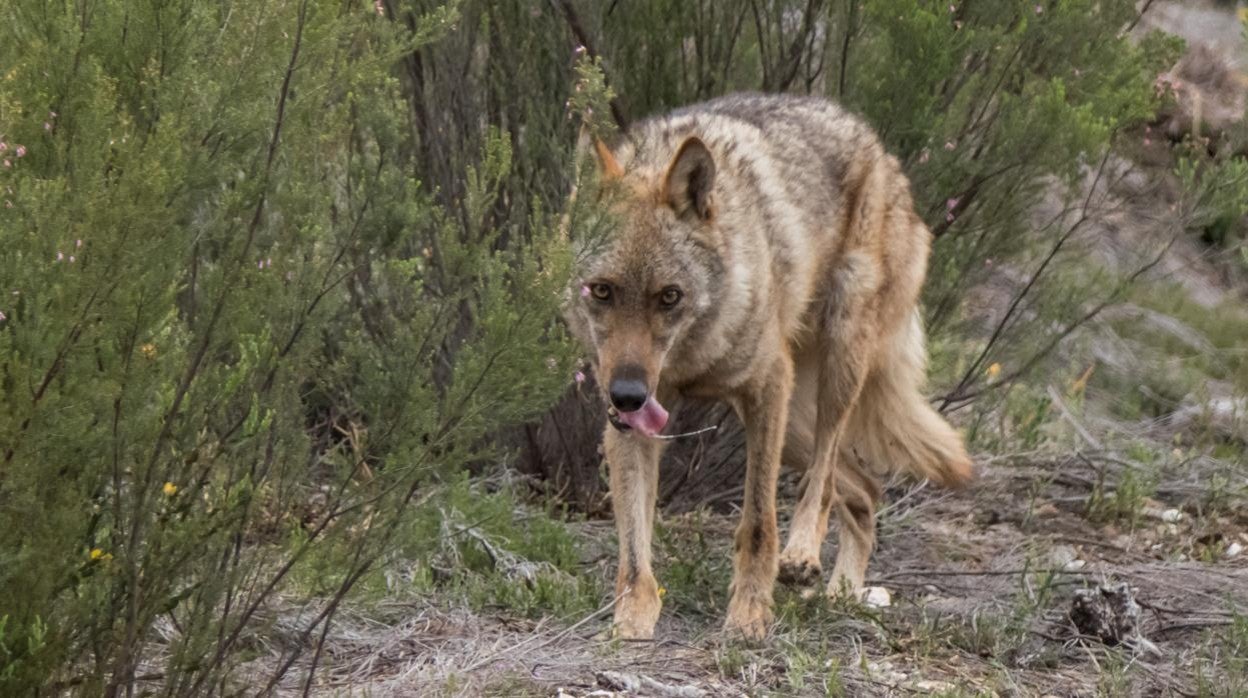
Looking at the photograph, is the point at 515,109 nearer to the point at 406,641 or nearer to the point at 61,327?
the point at 406,641

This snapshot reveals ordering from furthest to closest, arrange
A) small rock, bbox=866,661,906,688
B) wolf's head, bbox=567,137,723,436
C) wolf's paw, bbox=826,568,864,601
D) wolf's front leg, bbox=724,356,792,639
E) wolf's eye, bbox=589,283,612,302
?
wolf's paw, bbox=826,568,864,601 < wolf's front leg, bbox=724,356,792,639 < wolf's eye, bbox=589,283,612,302 < wolf's head, bbox=567,137,723,436 < small rock, bbox=866,661,906,688

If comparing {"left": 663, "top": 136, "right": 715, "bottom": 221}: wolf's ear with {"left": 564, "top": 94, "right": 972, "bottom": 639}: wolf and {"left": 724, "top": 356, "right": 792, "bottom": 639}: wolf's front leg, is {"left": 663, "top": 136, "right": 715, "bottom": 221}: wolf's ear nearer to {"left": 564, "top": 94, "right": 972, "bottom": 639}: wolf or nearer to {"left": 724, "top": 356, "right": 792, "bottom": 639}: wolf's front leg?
{"left": 564, "top": 94, "right": 972, "bottom": 639}: wolf

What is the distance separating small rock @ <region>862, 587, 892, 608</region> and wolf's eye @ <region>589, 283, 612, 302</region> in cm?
156

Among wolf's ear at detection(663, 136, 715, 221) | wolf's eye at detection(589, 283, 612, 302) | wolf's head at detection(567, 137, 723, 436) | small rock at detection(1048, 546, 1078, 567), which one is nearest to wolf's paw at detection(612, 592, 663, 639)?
wolf's head at detection(567, 137, 723, 436)

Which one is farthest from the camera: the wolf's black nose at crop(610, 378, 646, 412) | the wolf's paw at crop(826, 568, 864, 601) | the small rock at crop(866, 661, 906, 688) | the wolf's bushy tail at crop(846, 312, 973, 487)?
the wolf's bushy tail at crop(846, 312, 973, 487)

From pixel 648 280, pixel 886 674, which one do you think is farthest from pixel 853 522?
pixel 648 280

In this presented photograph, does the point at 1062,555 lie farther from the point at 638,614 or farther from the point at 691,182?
the point at 691,182

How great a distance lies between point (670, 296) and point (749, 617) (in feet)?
3.75

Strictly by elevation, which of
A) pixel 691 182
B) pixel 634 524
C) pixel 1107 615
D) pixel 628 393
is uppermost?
pixel 691 182

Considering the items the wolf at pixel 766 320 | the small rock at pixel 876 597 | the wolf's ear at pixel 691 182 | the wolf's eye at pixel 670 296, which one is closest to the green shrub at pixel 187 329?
the wolf at pixel 766 320

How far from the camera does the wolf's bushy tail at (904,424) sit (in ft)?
22.4

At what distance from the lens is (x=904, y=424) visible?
22.6ft

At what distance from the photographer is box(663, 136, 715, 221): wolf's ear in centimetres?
562

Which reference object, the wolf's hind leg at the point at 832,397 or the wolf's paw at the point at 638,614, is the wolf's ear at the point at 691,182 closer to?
the wolf's hind leg at the point at 832,397
